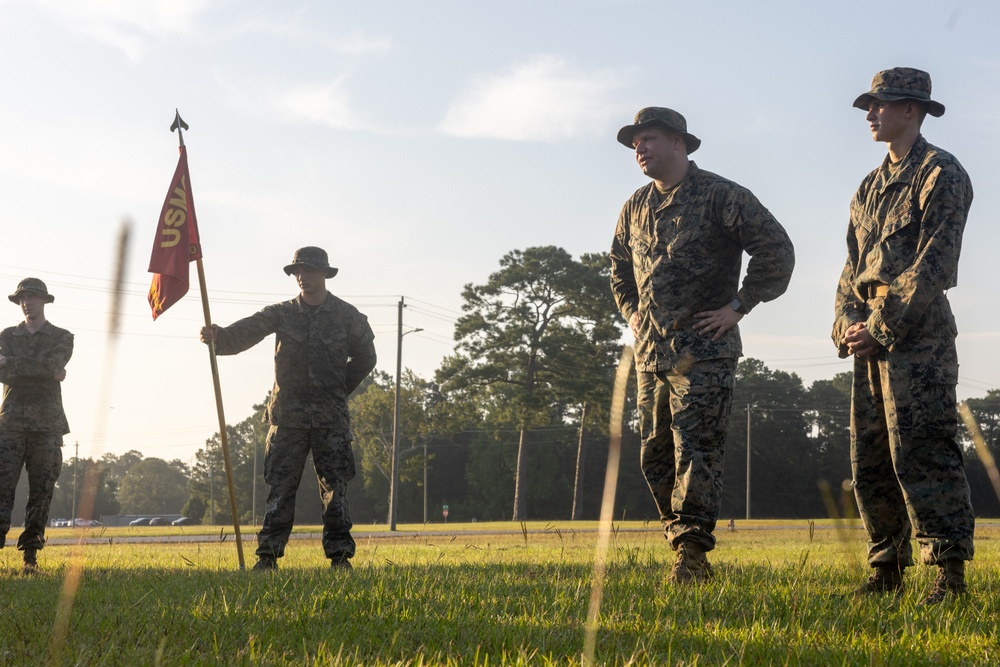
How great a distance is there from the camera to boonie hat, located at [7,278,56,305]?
29.2 ft

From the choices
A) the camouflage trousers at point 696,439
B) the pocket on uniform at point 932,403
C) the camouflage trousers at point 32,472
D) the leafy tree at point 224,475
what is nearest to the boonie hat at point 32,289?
the camouflage trousers at point 32,472

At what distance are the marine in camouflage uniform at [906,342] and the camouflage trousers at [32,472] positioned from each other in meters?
6.65

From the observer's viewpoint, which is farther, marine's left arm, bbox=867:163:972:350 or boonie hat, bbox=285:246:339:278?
boonie hat, bbox=285:246:339:278

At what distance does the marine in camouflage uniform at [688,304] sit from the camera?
5.63 meters

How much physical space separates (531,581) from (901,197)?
8.78 feet

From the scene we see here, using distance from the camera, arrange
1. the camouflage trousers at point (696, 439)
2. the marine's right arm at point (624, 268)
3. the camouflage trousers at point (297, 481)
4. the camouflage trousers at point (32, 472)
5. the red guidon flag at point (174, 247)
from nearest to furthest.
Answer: the camouflage trousers at point (696, 439) → the marine's right arm at point (624, 268) → the camouflage trousers at point (297, 481) → the red guidon flag at point (174, 247) → the camouflage trousers at point (32, 472)

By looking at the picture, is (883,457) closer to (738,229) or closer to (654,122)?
(738,229)

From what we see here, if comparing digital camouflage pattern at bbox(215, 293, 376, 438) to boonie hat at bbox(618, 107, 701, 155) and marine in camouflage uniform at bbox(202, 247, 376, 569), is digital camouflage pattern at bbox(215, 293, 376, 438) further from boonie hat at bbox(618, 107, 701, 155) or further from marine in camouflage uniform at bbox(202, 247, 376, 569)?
boonie hat at bbox(618, 107, 701, 155)

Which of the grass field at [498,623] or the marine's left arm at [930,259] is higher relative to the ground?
the marine's left arm at [930,259]

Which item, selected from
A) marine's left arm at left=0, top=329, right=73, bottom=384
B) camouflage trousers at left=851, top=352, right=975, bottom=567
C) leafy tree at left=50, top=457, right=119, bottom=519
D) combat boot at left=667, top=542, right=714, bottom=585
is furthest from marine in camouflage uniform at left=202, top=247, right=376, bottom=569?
leafy tree at left=50, top=457, right=119, bottom=519

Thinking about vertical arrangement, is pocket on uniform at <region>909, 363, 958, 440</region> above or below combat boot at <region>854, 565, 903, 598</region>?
above

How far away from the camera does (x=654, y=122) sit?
6.05 metres

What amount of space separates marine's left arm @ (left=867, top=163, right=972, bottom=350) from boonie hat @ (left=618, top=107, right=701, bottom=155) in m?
1.63

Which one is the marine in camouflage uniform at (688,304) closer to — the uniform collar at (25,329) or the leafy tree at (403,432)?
the uniform collar at (25,329)
